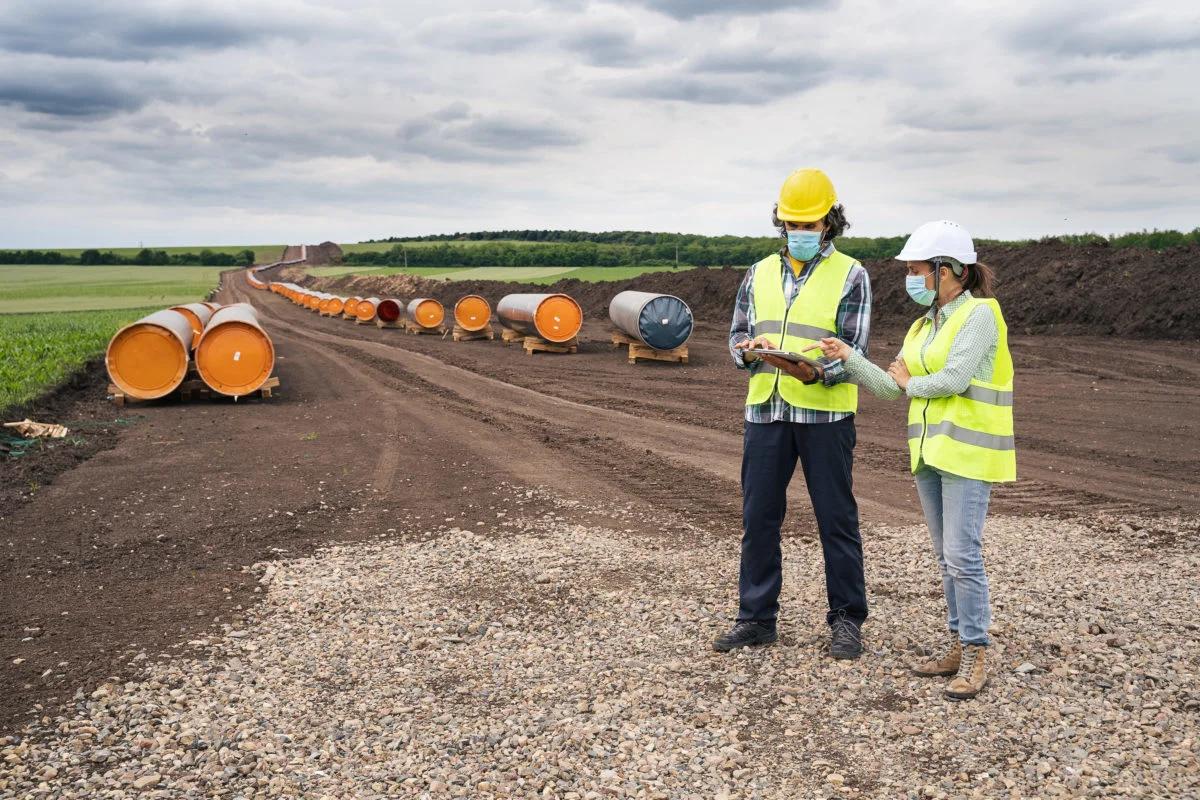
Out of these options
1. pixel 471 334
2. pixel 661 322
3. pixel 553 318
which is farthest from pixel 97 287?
pixel 661 322

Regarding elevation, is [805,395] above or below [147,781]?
above

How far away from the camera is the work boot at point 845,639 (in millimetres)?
5379

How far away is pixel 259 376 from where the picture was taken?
1670 cm

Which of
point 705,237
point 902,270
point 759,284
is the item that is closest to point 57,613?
point 759,284

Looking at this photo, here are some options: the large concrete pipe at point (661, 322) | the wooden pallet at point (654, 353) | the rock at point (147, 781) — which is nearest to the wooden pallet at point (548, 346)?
the wooden pallet at point (654, 353)

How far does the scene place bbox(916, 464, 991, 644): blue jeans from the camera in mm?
4738

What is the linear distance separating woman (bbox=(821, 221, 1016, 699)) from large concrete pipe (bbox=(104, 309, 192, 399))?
14.2 meters

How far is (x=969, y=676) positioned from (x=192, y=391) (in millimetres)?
15299

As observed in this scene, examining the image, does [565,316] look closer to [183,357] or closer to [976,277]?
[183,357]

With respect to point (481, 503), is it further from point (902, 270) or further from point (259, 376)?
point (902, 270)

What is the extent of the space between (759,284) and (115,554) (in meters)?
6.00

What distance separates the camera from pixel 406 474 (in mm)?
10930

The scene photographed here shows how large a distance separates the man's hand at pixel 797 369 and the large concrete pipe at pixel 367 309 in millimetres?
32191

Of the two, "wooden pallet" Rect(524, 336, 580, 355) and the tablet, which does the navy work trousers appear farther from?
"wooden pallet" Rect(524, 336, 580, 355)
